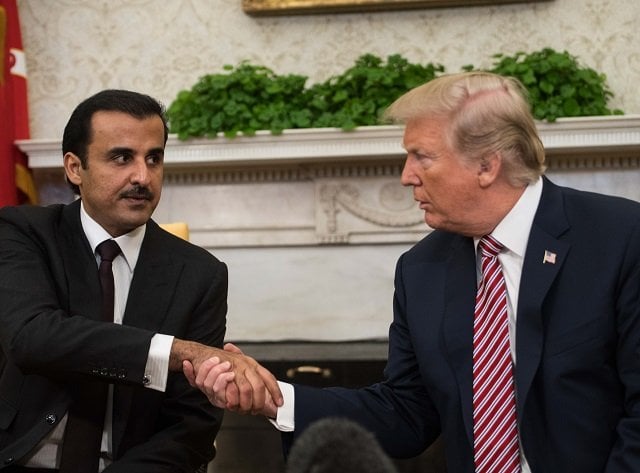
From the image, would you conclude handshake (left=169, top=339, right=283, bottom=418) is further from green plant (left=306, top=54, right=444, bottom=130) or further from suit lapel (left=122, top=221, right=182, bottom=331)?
green plant (left=306, top=54, right=444, bottom=130)

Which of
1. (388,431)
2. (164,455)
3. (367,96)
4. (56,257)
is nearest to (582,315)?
(388,431)

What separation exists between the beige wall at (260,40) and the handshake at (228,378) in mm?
3493

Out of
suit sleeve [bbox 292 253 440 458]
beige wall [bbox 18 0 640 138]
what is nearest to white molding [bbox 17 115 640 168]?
beige wall [bbox 18 0 640 138]

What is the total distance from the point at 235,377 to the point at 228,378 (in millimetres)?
25

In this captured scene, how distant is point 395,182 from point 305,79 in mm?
781

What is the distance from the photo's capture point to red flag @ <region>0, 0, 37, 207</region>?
16.6ft

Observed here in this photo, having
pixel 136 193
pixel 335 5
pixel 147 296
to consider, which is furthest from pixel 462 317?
pixel 335 5

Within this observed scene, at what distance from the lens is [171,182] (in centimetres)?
540

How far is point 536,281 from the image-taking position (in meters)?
1.96

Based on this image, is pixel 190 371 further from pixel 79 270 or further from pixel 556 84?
pixel 556 84

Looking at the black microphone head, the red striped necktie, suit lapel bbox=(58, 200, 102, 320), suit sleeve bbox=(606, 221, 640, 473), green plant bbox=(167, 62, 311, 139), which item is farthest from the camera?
green plant bbox=(167, 62, 311, 139)

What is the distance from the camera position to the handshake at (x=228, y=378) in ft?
6.63

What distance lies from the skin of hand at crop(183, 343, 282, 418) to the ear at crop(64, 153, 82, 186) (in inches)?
29.7

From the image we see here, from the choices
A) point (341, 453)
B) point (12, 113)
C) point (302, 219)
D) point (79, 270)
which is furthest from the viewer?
point (302, 219)
